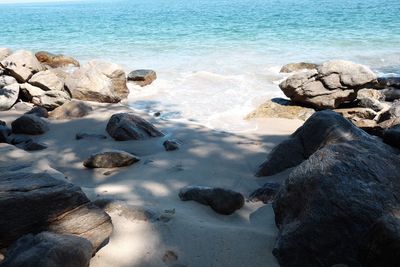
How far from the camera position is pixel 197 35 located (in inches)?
938

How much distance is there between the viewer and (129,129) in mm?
6129

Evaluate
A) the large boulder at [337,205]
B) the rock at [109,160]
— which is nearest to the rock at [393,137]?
the large boulder at [337,205]

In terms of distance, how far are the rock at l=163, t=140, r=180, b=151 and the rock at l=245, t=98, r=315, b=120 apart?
2690 mm

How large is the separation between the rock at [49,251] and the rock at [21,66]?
8.43 m

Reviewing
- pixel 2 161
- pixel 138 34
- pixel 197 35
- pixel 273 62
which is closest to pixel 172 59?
pixel 273 62

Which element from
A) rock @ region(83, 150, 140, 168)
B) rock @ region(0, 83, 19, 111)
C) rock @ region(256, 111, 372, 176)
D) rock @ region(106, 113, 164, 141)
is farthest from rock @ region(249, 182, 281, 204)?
rock @ region(0, 83, 19, 111)

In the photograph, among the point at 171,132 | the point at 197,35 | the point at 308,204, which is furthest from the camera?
the point at 197,35

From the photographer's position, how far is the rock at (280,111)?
808 cm

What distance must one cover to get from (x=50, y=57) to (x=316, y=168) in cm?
1462

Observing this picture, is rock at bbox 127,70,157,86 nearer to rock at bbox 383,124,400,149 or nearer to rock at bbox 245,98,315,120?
rock at bbox 245,98,315,120

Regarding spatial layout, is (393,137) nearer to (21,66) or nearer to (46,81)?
(46,81)

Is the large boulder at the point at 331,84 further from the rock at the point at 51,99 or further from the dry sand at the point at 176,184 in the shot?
the rock at the point at 51,99

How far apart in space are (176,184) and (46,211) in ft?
6.39

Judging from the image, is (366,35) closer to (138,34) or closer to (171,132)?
(138,34)
